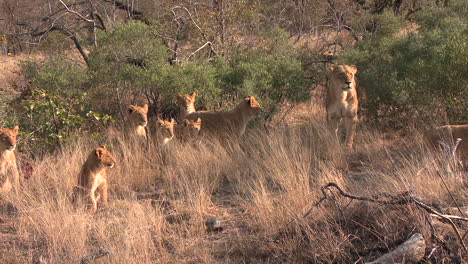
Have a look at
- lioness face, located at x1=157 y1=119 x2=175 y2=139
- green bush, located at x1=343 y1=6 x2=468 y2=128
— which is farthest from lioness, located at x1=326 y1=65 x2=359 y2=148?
lioness face, located at x1=157 y1=119 x2=175 y2=139

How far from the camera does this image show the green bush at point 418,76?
911 centimetres

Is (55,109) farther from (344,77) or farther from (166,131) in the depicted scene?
(344,77)

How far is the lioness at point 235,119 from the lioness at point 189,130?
27cm

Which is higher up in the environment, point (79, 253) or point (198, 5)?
point (198, 5)

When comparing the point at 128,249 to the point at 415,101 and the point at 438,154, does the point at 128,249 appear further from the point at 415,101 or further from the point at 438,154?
the point at 415,101

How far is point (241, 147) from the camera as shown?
9797 millimetres

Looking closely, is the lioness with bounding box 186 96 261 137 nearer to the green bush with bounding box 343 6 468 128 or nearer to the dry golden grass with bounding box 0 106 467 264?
the dry golden grass with bounding box 0 106 467 264

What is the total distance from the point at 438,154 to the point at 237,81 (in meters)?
5.12

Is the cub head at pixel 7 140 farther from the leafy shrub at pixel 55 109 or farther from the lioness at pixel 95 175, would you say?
the lioness at pixel 95 175

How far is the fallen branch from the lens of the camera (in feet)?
18.2

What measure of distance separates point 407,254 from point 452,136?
320 cm

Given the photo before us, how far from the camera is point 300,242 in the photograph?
5.51 metres

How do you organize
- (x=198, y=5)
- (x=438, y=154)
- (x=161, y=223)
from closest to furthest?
(x=161, y=223) < (x=438, y=154) < (x=198, y=5)

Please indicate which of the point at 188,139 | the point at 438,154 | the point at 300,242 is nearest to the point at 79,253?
the point at 300,242
